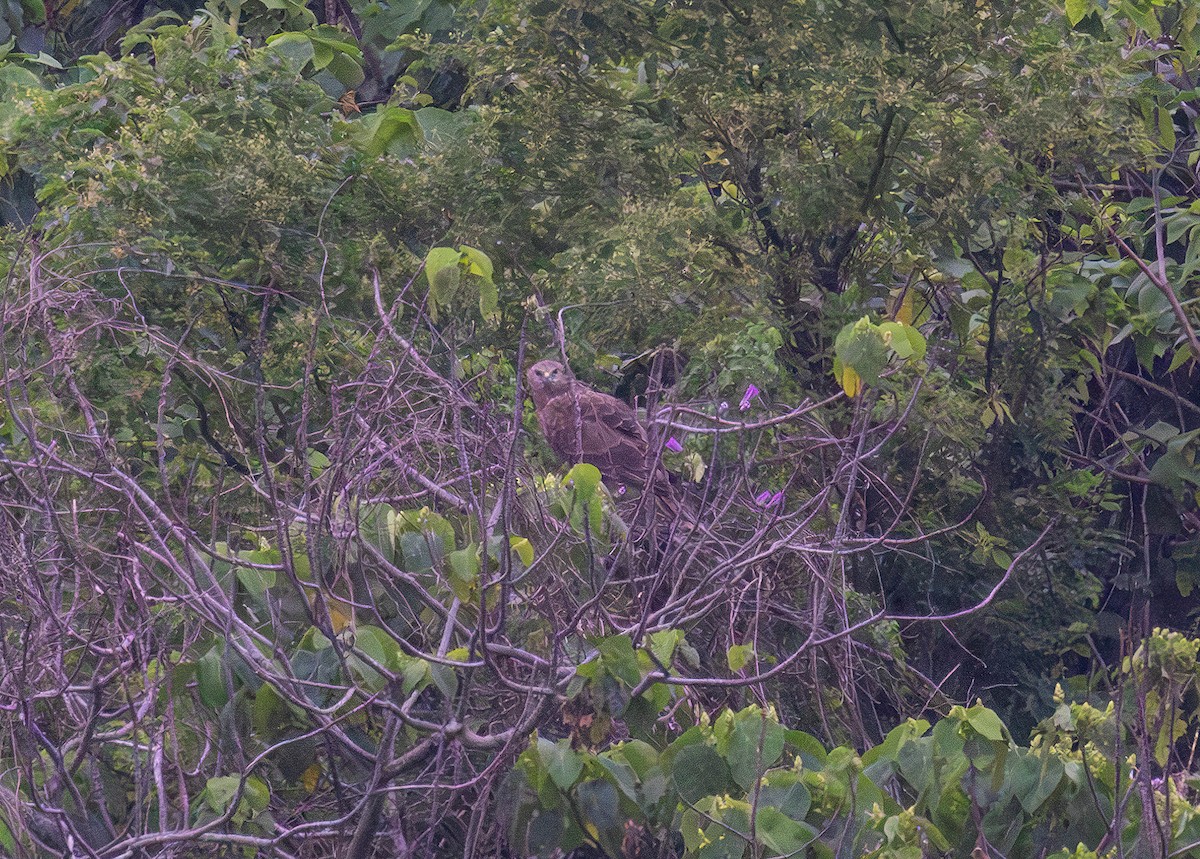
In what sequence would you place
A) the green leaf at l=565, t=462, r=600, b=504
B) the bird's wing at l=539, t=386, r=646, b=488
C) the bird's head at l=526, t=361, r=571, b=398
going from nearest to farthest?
the green leaf at l=565, t=462, r=600, b=504 → the bird's wing at l=539, t=386, r=646, b=488 → the bird's head at l=526, t=361, r=571, b=398

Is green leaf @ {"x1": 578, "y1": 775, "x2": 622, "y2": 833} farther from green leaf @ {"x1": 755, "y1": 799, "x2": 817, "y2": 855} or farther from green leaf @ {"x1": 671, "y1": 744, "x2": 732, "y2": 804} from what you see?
green leaf @ {"x1": 755, "y1": 799, "x2": 817, "y2": 855}

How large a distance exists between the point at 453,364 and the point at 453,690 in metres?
0.63

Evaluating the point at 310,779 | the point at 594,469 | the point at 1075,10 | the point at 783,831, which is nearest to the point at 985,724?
the point at 783,831

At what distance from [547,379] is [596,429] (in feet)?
1.01

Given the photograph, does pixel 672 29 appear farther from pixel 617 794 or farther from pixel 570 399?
pixel 617 794

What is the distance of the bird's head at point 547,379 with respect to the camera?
484cm

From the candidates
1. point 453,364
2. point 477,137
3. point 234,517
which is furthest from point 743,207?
point 453,364

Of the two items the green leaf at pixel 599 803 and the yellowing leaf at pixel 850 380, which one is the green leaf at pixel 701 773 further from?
the yellowing leaf at pixel 850 380

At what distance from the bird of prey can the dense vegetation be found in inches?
4.6

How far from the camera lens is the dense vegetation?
2.58 m

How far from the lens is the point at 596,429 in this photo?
4.67 m

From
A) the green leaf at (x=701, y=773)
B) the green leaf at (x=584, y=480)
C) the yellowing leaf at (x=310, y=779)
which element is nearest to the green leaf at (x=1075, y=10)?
the green leaf at (x=584, y=480)

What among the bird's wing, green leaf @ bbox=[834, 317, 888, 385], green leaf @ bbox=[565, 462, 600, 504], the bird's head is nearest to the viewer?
green leaf @ bbox=[565, 462, 600, 504]

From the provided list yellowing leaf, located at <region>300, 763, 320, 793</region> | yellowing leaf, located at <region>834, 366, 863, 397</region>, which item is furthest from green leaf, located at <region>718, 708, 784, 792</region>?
yellowing leaf, located at <region>300, 763, 320, 793</region>
